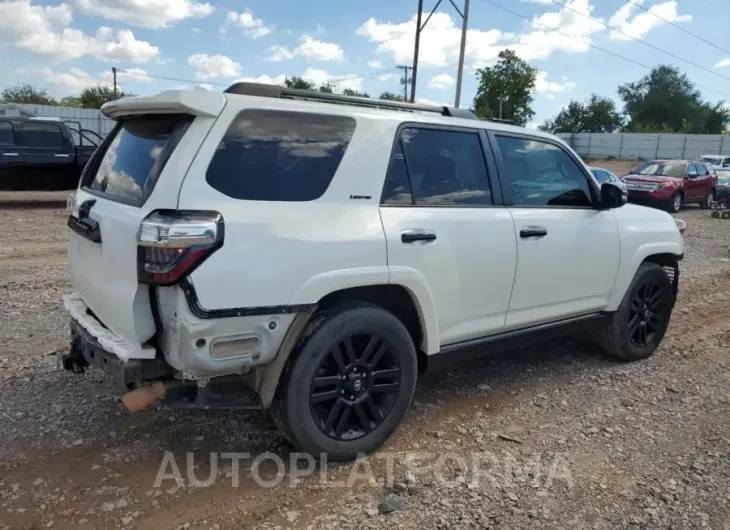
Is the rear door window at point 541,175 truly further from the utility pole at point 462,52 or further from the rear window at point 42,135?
the utility pole at point 462,52

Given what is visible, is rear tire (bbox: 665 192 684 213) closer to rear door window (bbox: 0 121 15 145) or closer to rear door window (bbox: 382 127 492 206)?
rear door window (bbox: 382 127 492 206)

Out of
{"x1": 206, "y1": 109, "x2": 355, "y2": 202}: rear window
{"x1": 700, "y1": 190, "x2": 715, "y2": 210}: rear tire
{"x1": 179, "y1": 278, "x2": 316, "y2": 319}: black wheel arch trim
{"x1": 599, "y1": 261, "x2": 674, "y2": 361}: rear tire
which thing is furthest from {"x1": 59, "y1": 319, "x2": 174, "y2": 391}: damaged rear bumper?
{"x1": 700, "y1": 190, "x2": 715, "y2": 210}: rear tire

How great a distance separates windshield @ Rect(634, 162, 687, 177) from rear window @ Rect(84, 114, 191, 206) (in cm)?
1915

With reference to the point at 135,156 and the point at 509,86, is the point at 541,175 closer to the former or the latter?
the point at 135,156

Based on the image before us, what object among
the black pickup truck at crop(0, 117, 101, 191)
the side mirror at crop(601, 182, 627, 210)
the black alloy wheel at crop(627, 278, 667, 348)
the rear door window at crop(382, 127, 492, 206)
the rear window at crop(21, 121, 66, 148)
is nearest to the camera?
the rear door window at crop(382, 127, 492, 206)

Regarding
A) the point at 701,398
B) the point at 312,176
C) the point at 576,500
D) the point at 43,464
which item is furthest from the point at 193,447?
the point at 701,398

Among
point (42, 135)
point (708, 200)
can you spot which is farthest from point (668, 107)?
point (42, 135)

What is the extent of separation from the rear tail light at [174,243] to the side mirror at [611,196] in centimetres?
301

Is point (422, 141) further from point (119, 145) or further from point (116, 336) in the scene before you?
point (116, 336)

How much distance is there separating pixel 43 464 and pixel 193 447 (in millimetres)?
749

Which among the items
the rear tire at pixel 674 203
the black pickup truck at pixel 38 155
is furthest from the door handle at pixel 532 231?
the rear tire at pixel 674 203

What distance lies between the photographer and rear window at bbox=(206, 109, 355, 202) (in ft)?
9.22

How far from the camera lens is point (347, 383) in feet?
10.5

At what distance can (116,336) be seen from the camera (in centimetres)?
294
